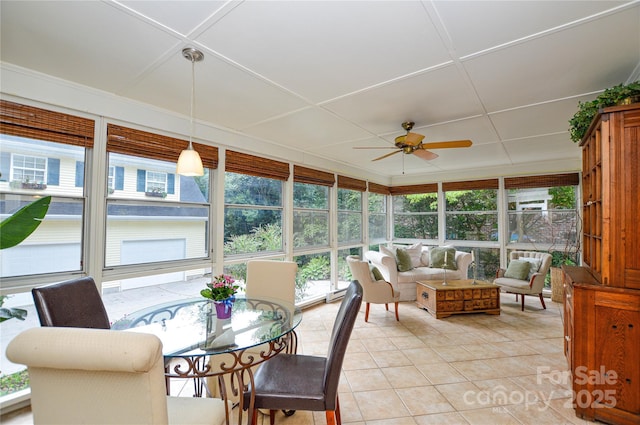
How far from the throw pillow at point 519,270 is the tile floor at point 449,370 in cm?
57

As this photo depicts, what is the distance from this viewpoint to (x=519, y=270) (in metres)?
4.43

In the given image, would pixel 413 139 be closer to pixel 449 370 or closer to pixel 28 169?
pixel 449 370

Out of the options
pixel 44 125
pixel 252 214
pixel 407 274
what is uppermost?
pixel 44 125

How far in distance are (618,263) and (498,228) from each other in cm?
391

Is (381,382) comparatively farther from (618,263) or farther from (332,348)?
(618,263)

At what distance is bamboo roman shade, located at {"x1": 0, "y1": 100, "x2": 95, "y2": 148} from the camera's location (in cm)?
196

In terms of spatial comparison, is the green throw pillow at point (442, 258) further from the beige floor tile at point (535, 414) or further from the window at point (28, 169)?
the window at point (28, 169)

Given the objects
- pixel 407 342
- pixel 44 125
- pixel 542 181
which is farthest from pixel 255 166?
pixel 542 181

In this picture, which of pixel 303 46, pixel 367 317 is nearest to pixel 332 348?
pixel 303 46

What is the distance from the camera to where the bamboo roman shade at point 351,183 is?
510cm

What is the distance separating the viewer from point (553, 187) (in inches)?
195

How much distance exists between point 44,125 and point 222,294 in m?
1.87

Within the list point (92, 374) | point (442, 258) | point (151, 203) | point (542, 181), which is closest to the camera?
point (92, 374)

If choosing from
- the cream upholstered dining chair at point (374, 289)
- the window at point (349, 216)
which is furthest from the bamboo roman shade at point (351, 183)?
the cream upholstered dining chair at point (374, 289)
